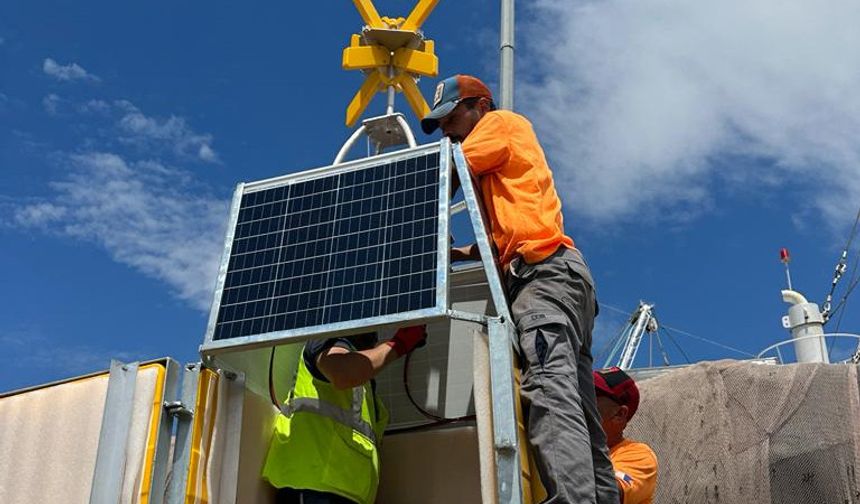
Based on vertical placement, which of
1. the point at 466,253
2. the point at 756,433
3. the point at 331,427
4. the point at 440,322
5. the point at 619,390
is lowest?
the point at 331,427

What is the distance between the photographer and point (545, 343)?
4.37 m

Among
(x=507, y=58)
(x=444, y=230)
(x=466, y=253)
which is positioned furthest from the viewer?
(x=507, y=58)

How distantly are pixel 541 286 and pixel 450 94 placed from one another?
4.65ft

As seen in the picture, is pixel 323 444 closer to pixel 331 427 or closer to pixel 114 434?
pixel 331 427

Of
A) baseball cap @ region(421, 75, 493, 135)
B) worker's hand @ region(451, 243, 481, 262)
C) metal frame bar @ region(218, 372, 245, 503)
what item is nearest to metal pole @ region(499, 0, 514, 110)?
baseball cap @ region(421, 75, 493, 135)

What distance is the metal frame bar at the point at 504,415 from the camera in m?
3.93

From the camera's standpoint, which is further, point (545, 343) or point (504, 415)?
point (545, 343)

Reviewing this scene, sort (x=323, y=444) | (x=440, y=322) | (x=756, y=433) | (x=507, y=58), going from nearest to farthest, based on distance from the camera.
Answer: (x=440, y=322) → (x=323, y=444) → (x=756, y=433) → (x=507, y=58)

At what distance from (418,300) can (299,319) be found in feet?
1.78

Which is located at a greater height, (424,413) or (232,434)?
(424,413)

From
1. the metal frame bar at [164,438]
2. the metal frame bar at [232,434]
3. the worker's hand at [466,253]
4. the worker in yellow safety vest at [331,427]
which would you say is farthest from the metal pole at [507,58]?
the metal frame bar at [164,438]

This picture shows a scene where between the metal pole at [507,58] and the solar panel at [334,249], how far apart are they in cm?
285

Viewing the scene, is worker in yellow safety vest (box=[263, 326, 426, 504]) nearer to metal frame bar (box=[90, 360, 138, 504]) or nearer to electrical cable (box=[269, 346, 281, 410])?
electrical cable (box=[269, 346, 281, 410])

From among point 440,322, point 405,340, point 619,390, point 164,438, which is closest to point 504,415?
point 440,322
